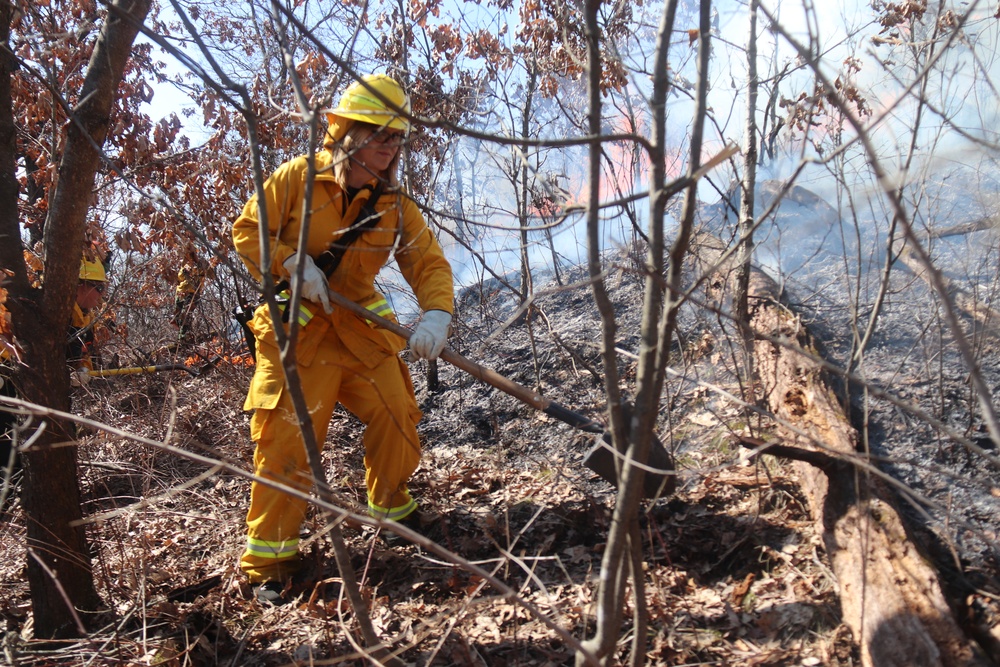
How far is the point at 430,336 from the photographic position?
3371 mm

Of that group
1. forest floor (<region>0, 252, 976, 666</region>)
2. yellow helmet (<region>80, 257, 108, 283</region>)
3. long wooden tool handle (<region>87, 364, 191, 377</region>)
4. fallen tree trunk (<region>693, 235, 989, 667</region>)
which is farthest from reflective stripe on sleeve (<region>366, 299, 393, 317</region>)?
yellow helmet (<region>80, 257, 108, 283</region>)

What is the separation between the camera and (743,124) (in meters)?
4.27

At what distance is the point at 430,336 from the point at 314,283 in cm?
59

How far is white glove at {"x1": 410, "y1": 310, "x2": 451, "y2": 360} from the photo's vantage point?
132 inches

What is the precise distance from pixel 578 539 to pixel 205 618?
5.62ft

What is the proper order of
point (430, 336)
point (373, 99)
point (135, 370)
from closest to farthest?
point (373, 99) → point (430, 336) → point (135, 370)

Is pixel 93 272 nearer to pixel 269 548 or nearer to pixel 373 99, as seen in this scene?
pixel 269 548

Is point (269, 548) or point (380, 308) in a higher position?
point (380, 308)

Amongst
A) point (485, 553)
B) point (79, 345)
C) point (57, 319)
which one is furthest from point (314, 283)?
point (79, 345)

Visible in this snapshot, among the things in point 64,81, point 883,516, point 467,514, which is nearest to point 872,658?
point 883,516

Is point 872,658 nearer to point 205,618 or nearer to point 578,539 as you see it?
point 578,539

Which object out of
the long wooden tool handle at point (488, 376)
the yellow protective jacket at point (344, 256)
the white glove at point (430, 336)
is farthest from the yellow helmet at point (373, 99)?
the white glove at point (430, 336)

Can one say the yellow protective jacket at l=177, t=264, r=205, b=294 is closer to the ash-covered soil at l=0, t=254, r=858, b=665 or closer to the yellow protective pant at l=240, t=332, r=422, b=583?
the ash-covered soil at l=0, t=254, r=858, b=665

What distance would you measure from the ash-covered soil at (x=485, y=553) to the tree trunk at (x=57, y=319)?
15cm
